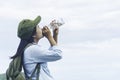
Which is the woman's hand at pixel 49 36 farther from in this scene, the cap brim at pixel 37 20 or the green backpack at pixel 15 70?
the green backpack at pixel 15 70

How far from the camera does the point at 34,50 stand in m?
9.74

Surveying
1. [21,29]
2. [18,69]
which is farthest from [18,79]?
[21,29]

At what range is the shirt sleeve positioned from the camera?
31.8 feet

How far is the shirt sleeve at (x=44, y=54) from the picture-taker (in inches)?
381

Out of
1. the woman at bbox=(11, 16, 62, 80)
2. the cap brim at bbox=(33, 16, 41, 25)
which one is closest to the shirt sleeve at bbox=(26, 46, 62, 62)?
the woman at bbox=(11, 16, 62, 80)

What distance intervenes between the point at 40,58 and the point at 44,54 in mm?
111

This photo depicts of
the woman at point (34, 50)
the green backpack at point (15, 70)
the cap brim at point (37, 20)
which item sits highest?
the cap brim at point (37, 20)

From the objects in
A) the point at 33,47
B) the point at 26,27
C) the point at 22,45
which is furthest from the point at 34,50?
the point at 26,27

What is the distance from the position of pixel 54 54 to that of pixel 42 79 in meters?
0.41

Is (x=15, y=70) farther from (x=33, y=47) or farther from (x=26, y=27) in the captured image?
(x=26, y=27)

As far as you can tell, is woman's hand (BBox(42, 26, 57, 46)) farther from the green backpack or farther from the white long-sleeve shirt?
the green backpack

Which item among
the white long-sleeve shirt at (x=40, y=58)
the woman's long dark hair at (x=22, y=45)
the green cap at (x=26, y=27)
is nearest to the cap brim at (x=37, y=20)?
the green cap at (x=26, y=27)

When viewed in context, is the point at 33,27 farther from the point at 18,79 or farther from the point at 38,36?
the point at 18,79

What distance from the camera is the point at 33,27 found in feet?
32.2
